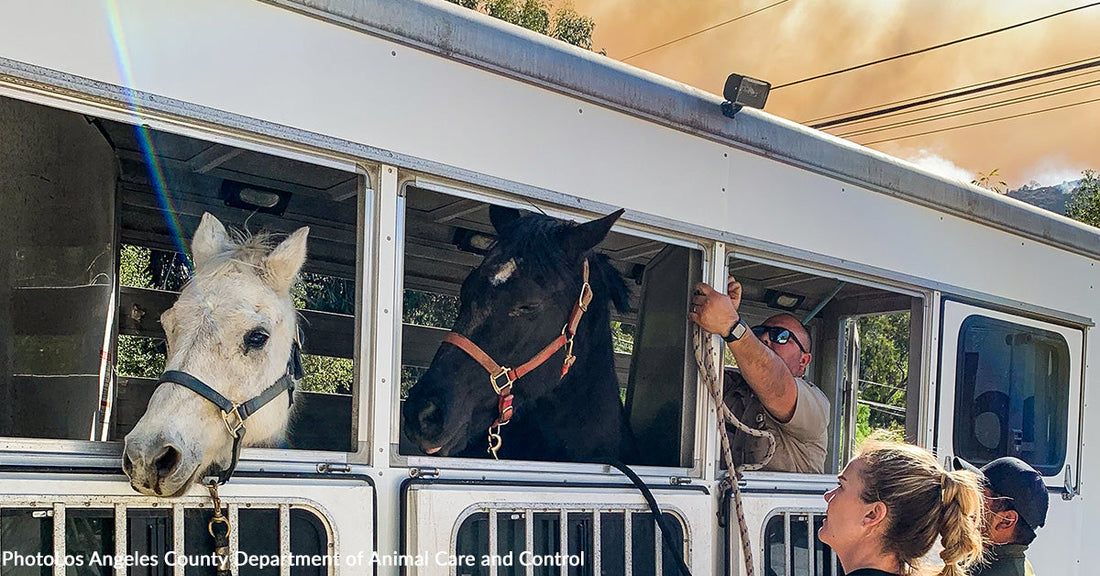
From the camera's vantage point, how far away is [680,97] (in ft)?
11.1

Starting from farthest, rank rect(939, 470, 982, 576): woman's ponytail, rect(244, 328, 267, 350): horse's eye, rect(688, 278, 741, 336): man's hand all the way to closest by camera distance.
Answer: rect(688, 278, 741, 336): man's hand < rect(244, 328, 267, 350): horse's eye < rect(939, 470, 982, 576): woman's ponytail

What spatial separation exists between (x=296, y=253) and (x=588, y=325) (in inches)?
55.2

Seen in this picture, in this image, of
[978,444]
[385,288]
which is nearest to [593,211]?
[385,288]

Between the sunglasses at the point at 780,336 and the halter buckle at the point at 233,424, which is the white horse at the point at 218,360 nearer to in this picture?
the halter buckle at the point at 233,424

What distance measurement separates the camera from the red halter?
3.17 metres

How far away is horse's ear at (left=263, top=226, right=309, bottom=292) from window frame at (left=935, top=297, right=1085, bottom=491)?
3027mm

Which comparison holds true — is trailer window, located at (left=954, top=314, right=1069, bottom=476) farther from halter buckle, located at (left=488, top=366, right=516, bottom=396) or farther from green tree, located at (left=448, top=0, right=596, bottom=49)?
green tree, located at (left=448, top=0, right=596, bottom=49)

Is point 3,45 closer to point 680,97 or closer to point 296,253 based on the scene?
point 296,253

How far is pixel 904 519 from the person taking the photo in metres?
2.11

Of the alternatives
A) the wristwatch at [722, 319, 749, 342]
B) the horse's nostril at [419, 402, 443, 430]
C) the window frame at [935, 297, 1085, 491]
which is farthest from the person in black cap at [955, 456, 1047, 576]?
the horse's nostril at [419, 402, 443, 430]

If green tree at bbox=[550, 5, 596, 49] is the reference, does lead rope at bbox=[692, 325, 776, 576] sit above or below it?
below

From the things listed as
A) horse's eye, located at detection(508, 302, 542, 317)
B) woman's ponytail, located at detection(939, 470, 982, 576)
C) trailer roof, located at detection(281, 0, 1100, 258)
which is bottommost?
woman's ponytail, located at detection(939, 470, 982, 576)

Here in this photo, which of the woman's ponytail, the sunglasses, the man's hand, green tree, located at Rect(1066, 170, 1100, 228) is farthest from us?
green tree, located at Rect(1066, 170, 1100, 228)

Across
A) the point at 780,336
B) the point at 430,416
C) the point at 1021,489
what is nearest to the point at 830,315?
the point at 780,336
